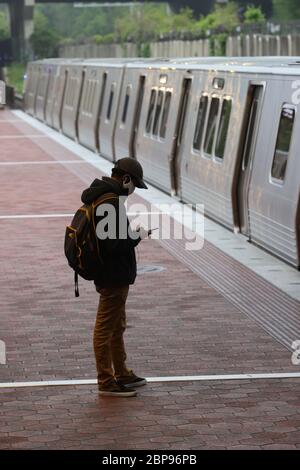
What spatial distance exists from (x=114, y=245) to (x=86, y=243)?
0.62 ft

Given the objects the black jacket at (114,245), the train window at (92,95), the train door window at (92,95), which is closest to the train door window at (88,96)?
the train door window at (92,95)

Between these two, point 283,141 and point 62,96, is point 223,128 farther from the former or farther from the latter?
point 62,96

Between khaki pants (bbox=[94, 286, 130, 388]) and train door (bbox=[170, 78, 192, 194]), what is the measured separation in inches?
515

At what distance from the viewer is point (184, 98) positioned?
74.5 ft

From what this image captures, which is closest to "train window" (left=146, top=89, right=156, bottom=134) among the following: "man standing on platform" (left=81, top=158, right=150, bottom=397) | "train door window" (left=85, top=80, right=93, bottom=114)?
"train door window" (left=85, top=80, right=93, bottom=114)

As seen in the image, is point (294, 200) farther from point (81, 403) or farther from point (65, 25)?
point (65, 25)

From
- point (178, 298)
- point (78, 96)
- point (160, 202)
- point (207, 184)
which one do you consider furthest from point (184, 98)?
point (78, 96)

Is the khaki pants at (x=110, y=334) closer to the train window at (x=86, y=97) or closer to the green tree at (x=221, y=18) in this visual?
the train window at (x=86, y=97)

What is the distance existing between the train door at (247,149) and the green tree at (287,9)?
7118 cm

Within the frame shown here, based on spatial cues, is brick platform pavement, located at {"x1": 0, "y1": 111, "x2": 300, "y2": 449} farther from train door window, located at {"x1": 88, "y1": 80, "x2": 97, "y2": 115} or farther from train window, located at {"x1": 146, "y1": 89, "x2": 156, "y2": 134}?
train door window, located at {"x1": 88, "y1": 80, "x2": 97, "y2": 115}

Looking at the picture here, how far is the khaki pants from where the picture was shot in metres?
9.24

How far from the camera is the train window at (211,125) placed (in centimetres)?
1973

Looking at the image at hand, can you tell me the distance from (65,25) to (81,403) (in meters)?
191

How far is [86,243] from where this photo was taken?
902cm
